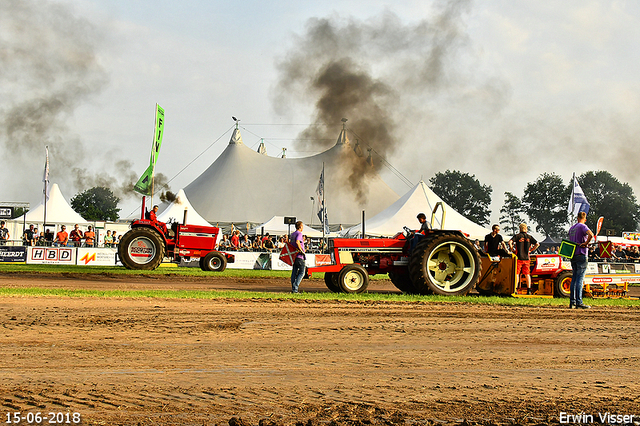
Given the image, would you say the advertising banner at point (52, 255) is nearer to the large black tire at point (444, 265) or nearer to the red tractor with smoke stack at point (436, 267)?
the red tractor with smoke stack at point (436, 267)

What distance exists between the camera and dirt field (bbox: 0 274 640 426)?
334cm

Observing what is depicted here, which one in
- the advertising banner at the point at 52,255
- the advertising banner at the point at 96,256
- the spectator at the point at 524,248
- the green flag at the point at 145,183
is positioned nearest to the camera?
the spectator at the point at 524,248

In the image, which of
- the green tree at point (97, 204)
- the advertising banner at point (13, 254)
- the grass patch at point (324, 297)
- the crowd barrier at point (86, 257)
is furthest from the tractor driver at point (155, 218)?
the green tree at point (97, 204)

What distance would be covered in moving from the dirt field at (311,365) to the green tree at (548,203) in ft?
249

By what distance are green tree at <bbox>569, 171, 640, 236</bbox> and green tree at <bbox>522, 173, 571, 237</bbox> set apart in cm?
365

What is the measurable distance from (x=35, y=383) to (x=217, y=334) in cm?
225

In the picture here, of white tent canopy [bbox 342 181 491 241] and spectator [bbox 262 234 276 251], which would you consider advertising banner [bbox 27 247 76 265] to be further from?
white tent canopy [bbox 342 181 491 241]

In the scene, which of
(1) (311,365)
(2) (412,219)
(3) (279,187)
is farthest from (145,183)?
(3) (279,187)

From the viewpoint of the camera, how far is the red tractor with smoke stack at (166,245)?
648 inches

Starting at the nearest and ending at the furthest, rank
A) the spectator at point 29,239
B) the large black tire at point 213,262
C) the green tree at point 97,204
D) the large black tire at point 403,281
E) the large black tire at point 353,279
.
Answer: the large black tire at point 353,279 < the large black tire at point 403,281 < the large black tire at point 213,262 < the spectator at point 29,239 < the green tree at point 97,204

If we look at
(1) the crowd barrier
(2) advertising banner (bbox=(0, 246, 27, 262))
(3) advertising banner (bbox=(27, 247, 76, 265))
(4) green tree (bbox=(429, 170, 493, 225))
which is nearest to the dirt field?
(1) the crowd barrier

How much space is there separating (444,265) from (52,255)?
16.0 metres

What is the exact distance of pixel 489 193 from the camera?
3664 inches

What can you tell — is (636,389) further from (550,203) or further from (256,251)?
(550,203)
